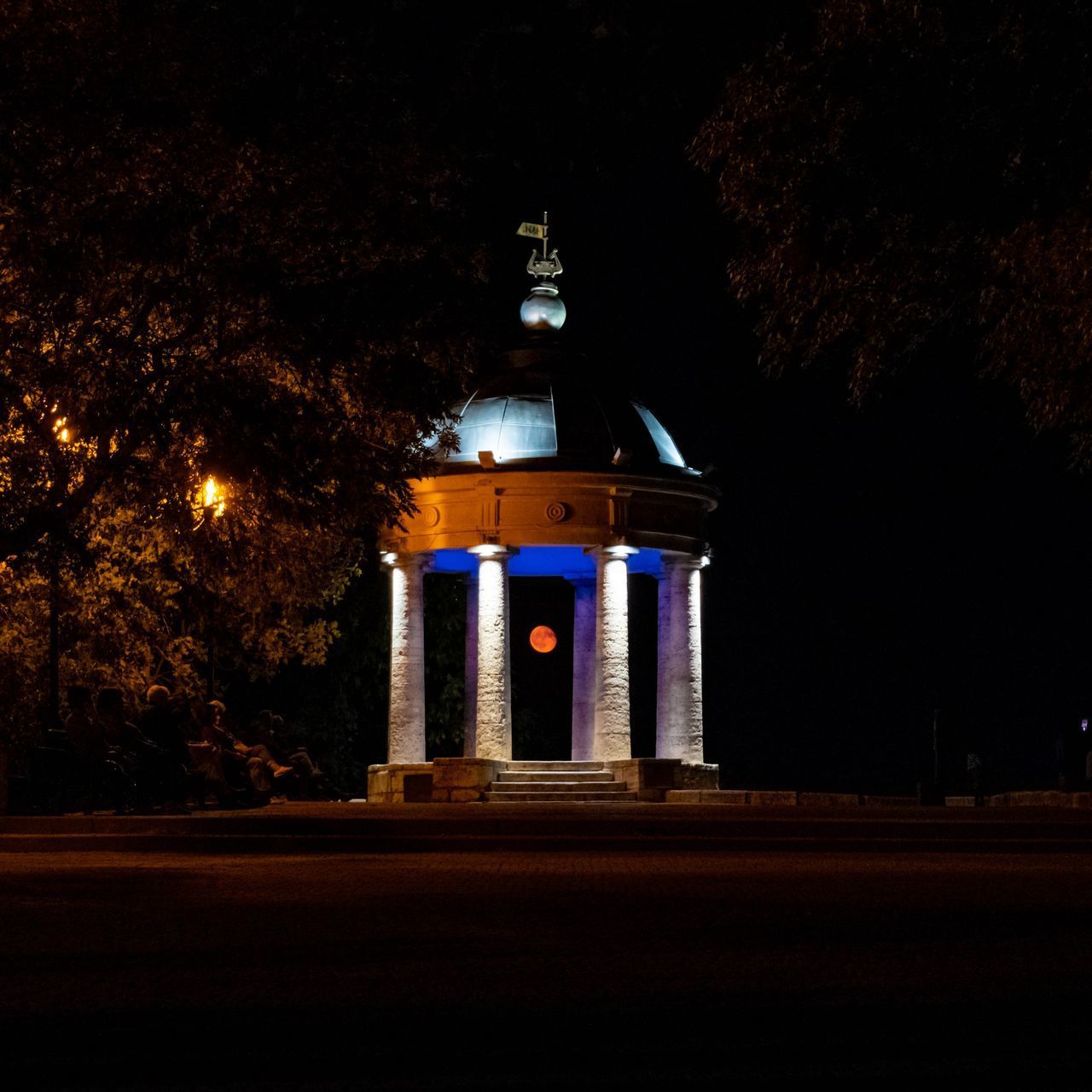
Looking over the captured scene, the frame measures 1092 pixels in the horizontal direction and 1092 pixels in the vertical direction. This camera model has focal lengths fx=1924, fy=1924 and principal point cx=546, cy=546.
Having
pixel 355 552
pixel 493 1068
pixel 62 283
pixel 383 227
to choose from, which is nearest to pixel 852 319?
pixel 383 227

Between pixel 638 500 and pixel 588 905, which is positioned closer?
pixel 588 905

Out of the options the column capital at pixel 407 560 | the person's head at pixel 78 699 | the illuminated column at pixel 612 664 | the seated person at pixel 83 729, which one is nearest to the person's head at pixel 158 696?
the seated person at pixel 83 729

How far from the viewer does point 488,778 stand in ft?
131

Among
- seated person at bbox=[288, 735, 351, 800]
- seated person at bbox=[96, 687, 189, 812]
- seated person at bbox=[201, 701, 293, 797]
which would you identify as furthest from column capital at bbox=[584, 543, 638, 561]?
seated person at bbox=[96, 687, 189, 812]

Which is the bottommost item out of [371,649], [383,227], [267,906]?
[267,906]

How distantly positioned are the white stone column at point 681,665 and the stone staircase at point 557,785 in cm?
297

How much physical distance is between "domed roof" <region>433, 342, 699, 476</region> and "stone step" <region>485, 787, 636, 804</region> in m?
7.19

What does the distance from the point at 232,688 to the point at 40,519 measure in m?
26.3

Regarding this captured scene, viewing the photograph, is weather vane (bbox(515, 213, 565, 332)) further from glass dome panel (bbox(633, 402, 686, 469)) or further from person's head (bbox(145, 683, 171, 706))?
person's head (bbox(145, 683, 171, 706))

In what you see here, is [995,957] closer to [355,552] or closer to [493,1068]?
[493,1068]

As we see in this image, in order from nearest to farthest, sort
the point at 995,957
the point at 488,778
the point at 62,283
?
the point at 995,957 < the point at 62,283 < the point at 488,778

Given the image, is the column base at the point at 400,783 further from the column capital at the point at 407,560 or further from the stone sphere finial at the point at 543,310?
the stone sphere finial at the point at 543,310

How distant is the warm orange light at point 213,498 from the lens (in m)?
23.7

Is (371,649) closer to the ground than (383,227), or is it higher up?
closer to the ground
